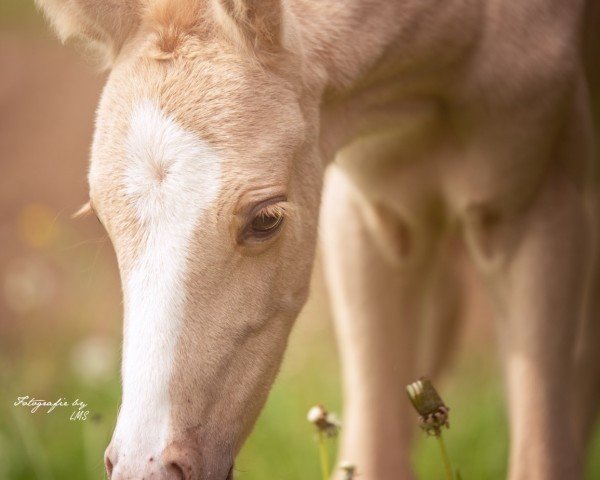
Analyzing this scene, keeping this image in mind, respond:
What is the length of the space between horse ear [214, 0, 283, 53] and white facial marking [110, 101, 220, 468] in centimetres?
24

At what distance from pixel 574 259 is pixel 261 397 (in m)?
1.05

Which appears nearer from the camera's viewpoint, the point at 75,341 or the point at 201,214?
the point at 201,214

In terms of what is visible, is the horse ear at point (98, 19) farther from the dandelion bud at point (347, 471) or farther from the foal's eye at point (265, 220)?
the dandelion bud at point (347, 471)

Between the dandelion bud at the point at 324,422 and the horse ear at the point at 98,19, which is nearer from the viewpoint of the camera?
the dandelion bud at the point at 324,422

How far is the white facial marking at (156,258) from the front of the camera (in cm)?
199

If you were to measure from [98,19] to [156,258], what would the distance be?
2.25 ft

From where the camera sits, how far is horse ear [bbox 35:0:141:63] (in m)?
2.42

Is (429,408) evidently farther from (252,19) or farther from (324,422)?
(252,19)

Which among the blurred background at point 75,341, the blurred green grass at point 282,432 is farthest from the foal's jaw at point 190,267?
the blurred green grass at point 282,432

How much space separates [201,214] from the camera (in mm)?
2078

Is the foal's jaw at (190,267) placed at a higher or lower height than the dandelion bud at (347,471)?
higher

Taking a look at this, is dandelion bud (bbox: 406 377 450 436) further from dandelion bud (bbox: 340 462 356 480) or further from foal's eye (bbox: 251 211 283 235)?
foal's eye (bbox: 251 211 283 235)

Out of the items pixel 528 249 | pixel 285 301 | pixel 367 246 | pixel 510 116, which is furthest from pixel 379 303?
pixel 285 301

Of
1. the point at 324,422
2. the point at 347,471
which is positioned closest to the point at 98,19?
the point at 324,422
